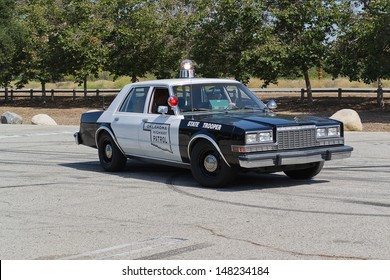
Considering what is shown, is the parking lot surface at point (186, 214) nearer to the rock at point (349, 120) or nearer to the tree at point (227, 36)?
the rock at point (349, 120)

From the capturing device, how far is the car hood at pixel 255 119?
1023cm

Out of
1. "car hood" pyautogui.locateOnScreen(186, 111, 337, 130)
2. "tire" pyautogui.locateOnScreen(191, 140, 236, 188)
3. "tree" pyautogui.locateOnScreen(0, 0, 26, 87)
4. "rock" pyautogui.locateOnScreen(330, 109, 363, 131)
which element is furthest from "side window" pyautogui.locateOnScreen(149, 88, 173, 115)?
"tree" pyautogui.locateOnScreen(0, 0, 26, 87)

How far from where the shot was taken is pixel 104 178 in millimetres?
11992

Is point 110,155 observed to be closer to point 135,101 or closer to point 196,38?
point 135,101

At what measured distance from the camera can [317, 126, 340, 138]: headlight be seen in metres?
10.7

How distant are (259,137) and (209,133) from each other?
75cm

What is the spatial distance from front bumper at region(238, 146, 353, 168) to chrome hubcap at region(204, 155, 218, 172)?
62 centimetres

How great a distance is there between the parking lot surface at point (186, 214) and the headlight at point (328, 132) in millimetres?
747

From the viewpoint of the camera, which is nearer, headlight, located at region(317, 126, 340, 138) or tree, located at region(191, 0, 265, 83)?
headlight, located at region(317, 126, 340, 138)

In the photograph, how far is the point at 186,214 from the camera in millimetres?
8773

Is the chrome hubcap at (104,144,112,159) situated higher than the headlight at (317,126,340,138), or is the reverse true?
the headlight at (317,126,340,138)

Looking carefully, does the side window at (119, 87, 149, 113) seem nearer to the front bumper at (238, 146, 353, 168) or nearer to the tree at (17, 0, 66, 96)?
the front bumper at (238, 146, 353, 168)

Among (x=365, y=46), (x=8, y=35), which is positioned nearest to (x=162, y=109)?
(x=365, y=46)
